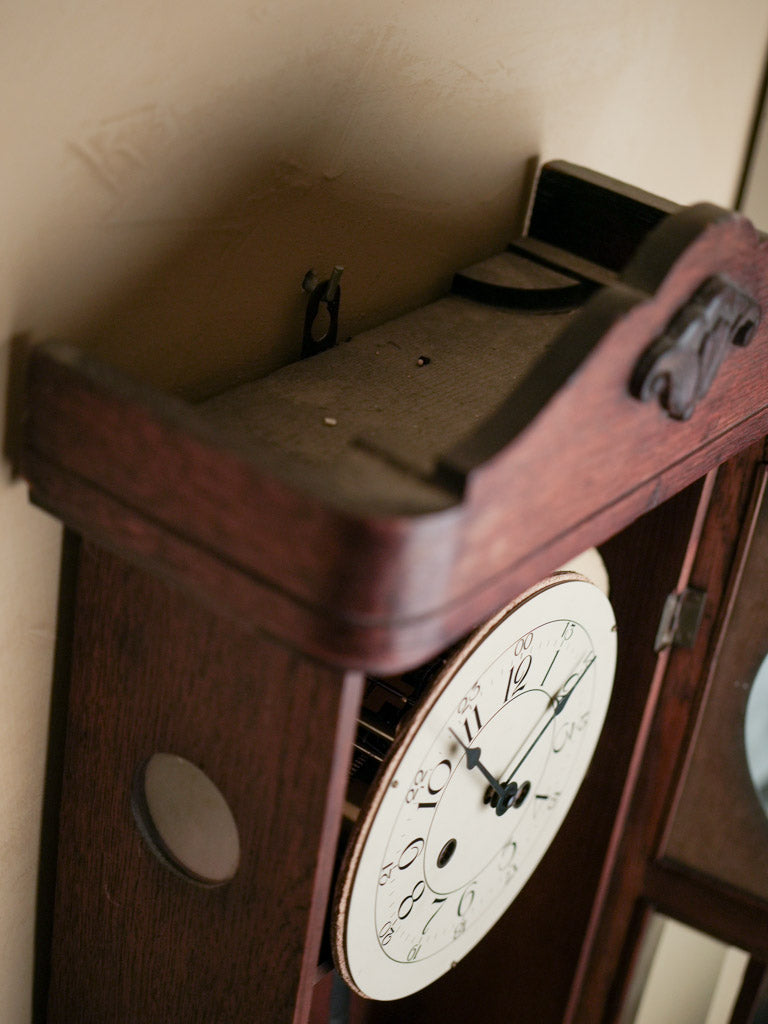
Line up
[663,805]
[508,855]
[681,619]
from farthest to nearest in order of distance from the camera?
[663,805], [681,619], [508,855]

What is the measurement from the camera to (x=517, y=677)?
0.99 meters

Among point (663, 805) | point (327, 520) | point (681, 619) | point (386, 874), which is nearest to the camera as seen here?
point (327, 520)

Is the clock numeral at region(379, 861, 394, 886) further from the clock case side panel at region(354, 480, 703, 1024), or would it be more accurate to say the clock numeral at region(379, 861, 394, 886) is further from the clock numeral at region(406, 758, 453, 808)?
the clock case side panel at region(354, 480, 703, 1024)

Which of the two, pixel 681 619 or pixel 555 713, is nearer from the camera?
pixel 555 713

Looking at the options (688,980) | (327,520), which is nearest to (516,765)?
(327,520)

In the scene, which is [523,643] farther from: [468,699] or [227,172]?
[227,172]

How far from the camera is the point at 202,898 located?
2.86ft

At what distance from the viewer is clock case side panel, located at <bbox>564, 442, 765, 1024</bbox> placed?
125 cm

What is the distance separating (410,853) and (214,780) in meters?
0.19

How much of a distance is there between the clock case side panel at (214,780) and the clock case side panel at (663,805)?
615mm

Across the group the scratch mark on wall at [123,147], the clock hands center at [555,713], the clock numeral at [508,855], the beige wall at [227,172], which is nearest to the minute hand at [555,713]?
the clock hands center at [555,713]

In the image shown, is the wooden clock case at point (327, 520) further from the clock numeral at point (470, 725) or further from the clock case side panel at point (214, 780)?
the clock numeral at point (470, 725)

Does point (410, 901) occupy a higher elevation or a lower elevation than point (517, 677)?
lower

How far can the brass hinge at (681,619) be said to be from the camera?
1260 millimetres
